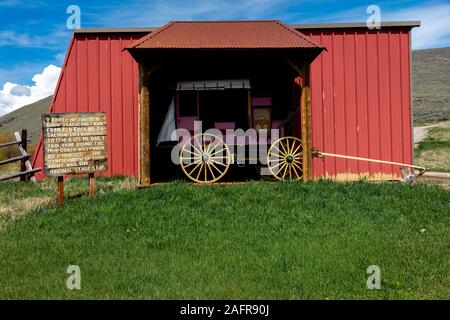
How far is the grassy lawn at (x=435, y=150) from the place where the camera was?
22269 mm

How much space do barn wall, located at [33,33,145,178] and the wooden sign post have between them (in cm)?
333

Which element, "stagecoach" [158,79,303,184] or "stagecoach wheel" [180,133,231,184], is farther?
"stagecoach" [158,79,303,184]

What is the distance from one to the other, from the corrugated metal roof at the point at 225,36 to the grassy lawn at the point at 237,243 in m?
3.14

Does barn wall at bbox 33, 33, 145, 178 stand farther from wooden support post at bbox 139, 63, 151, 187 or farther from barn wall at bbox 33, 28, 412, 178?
wooden support post at bbox 139, 63, 151, 187

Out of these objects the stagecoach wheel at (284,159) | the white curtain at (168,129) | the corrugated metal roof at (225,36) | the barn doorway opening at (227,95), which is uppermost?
the corrugated metal roof at (225,36)

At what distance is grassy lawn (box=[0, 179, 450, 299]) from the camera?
15.7 ft

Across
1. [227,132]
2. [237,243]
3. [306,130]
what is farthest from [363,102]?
[237,243]

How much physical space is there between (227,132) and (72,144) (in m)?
3.68

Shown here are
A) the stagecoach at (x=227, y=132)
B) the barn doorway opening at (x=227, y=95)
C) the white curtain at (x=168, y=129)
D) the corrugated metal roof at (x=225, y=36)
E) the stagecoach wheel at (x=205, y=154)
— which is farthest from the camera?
the barn doorway opening at (x=227, y=95)

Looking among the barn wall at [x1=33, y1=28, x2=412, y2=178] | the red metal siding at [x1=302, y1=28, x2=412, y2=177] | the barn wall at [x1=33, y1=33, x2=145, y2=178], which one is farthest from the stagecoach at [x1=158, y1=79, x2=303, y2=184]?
the barn wall at [x1=33, y1=33, x2=145, y2=178]

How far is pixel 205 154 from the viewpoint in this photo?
9867mm

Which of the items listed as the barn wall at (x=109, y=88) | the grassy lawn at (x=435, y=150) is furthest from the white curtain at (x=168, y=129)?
the grassy lawn at (x=435, y=150)

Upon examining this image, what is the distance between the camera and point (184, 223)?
23.5 ft

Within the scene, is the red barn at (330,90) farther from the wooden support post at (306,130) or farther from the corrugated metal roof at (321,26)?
the wooden support post at (306,130)
